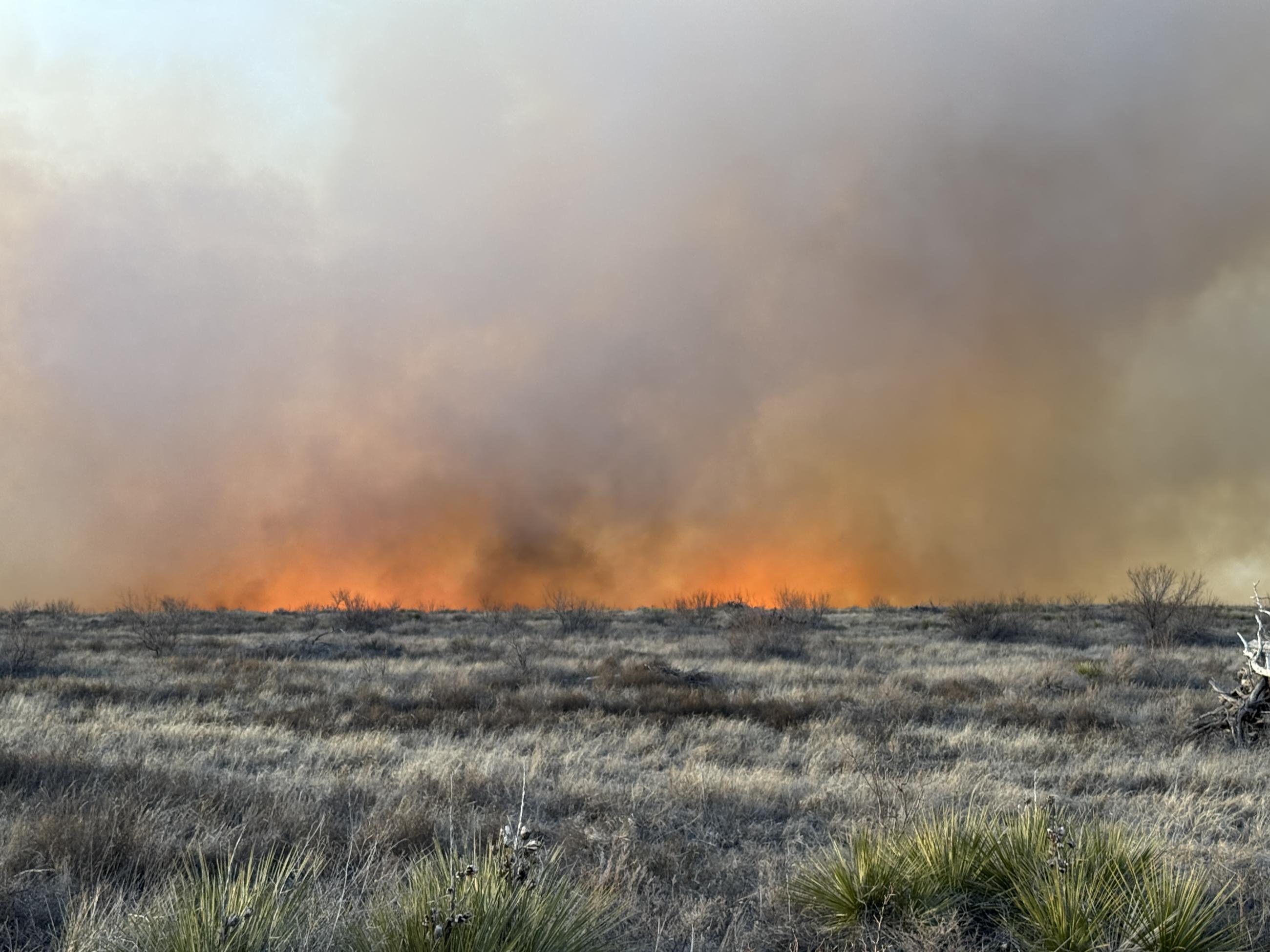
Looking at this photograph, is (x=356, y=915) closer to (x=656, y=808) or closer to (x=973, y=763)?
(x=656, y=808)

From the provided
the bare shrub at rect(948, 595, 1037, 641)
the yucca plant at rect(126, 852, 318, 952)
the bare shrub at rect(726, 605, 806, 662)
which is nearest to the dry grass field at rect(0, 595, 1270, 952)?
the yucca plant at rect(126, 852, 318, 952)

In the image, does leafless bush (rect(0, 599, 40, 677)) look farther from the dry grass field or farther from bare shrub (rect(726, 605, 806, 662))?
bare shrub (rect(726, 605, 806, 662))

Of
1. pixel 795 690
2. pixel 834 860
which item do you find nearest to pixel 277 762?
pixel 834 860

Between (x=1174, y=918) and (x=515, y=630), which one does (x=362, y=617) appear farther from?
(x=1174, y=918)

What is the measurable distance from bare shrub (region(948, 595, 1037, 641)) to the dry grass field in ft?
18.9

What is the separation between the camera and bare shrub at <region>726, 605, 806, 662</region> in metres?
23.3

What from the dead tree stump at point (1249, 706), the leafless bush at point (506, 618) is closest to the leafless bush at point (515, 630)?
the leafless bush at point (506, 618)

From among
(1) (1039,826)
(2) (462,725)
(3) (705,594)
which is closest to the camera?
(1) (1039,826)

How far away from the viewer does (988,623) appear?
29.3 metres

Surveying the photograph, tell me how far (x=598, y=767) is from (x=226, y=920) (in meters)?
6.67

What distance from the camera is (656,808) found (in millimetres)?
7434

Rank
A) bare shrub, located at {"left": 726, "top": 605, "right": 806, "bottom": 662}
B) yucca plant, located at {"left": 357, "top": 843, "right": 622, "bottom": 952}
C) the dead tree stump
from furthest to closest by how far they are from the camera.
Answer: bare shrub, located at {"left": 726, "top": 605, "right": 806, "bottom": 662}
the dead tree stump
yucca plant, located at {"left": 357, "top": 843, "right": 622, "bottom": 952}

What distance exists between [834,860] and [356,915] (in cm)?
281

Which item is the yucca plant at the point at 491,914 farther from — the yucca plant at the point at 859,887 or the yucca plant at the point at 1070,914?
the yucca plant at the point at 1070,914
